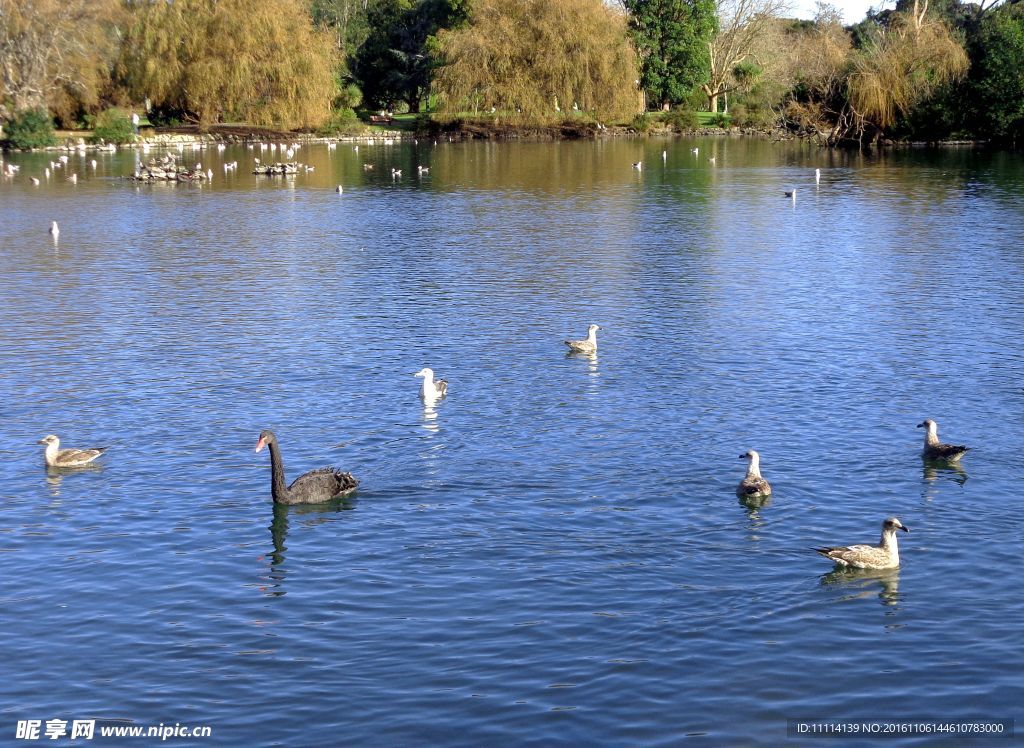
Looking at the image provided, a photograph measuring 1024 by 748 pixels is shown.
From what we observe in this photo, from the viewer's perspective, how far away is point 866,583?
15234 mm

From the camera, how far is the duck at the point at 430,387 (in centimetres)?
2327

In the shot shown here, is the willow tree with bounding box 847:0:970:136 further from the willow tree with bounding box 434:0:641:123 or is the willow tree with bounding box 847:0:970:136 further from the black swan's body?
the black swan's body

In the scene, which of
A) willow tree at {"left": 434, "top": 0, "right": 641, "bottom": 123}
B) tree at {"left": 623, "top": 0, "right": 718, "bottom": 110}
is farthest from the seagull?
tree at {"left": 623, "top": 0, "right": 718, "bottom": 110}

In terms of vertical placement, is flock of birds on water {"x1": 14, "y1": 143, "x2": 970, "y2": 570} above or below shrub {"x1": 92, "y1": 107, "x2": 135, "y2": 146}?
below

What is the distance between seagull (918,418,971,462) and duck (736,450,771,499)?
3376 mm

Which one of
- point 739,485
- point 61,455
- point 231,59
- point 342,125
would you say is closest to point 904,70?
point 342,125

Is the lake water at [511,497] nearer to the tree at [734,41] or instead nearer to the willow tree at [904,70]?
the willow tree at [904,70]

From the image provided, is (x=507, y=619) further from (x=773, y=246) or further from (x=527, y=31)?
(x=527, y=31)

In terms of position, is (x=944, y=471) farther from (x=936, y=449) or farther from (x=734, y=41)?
(x=734, y=41)

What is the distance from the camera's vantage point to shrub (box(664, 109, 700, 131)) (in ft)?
398

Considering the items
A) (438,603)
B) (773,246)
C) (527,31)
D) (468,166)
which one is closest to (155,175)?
(468,166)

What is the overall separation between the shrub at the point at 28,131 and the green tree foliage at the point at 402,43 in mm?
40611

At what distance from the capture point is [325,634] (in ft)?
46.0

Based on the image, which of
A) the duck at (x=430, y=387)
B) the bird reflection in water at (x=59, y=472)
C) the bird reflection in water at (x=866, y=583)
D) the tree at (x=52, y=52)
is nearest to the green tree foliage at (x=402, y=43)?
the tree at (x=52, y=52)
